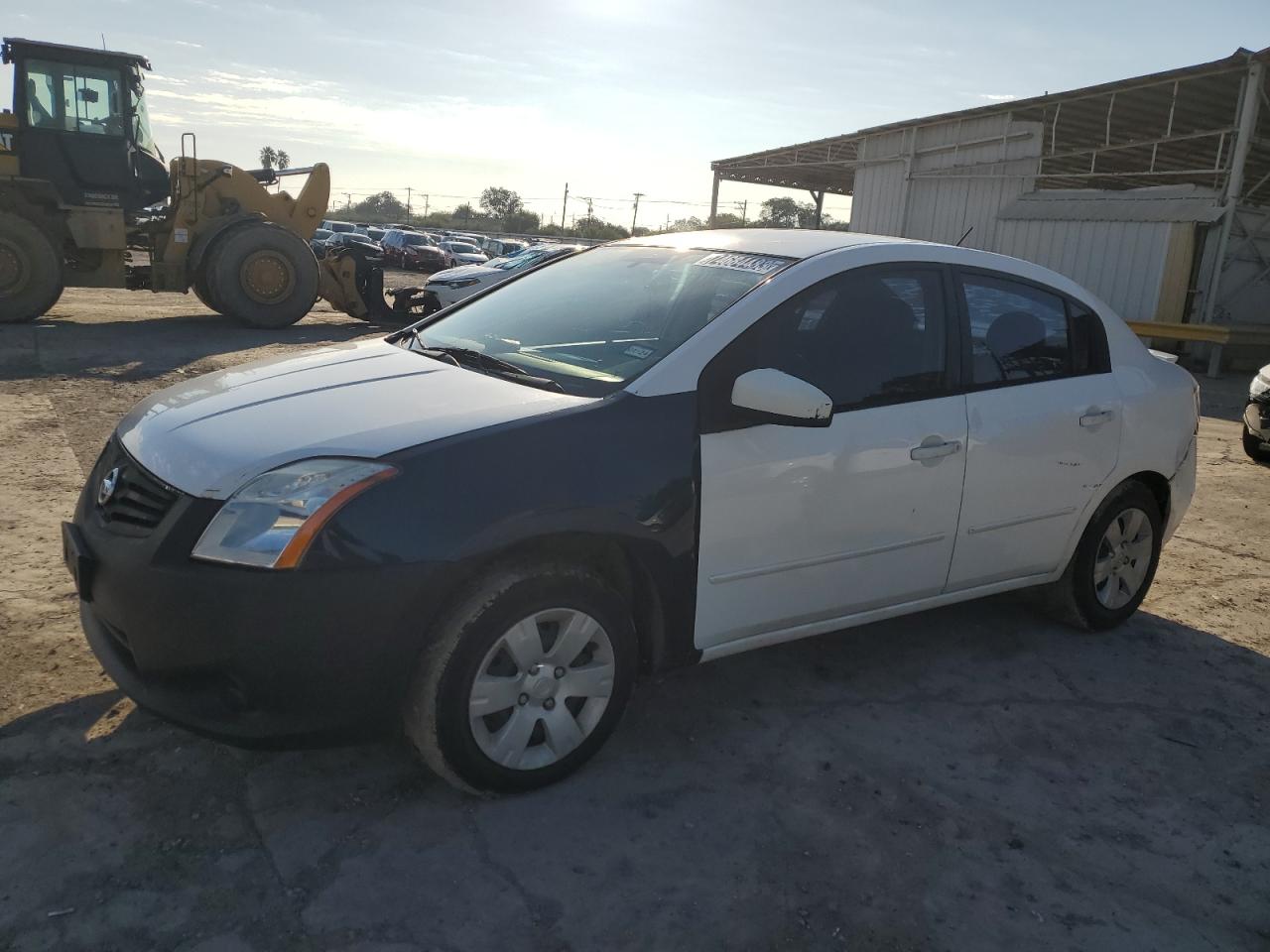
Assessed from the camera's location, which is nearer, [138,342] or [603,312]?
[603,312]

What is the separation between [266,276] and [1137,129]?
668 inches

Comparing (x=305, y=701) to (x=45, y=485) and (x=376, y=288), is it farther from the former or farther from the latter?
(x=376, y=288)

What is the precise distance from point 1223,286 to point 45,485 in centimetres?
1814

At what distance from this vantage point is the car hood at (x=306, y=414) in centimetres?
273

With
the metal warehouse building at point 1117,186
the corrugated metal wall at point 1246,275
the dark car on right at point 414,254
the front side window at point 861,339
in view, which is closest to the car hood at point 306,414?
the front side window at point 861,339

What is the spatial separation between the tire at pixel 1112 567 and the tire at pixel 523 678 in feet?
7.67

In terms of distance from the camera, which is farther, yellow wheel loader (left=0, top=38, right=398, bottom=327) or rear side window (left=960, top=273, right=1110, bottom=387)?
yellow wheel loader (left=0, top=38, right=398, bottom=327)

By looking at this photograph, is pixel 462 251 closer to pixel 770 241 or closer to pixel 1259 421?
pixel 1259 421

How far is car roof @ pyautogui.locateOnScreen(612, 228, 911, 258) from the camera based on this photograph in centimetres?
369

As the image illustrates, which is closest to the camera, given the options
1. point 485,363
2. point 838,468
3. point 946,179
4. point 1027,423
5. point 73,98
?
point 838,468

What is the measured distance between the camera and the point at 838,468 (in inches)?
132

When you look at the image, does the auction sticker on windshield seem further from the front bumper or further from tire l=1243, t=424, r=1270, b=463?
tire l=1243, t=424, r=1270, b=463

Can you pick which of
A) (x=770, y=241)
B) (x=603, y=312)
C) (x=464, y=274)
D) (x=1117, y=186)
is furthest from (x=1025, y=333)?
(x=1117, y=186)

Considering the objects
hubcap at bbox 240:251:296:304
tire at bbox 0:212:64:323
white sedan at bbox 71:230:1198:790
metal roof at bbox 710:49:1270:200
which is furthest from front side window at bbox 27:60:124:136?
metal roof at bbox 710:49:1270:200
